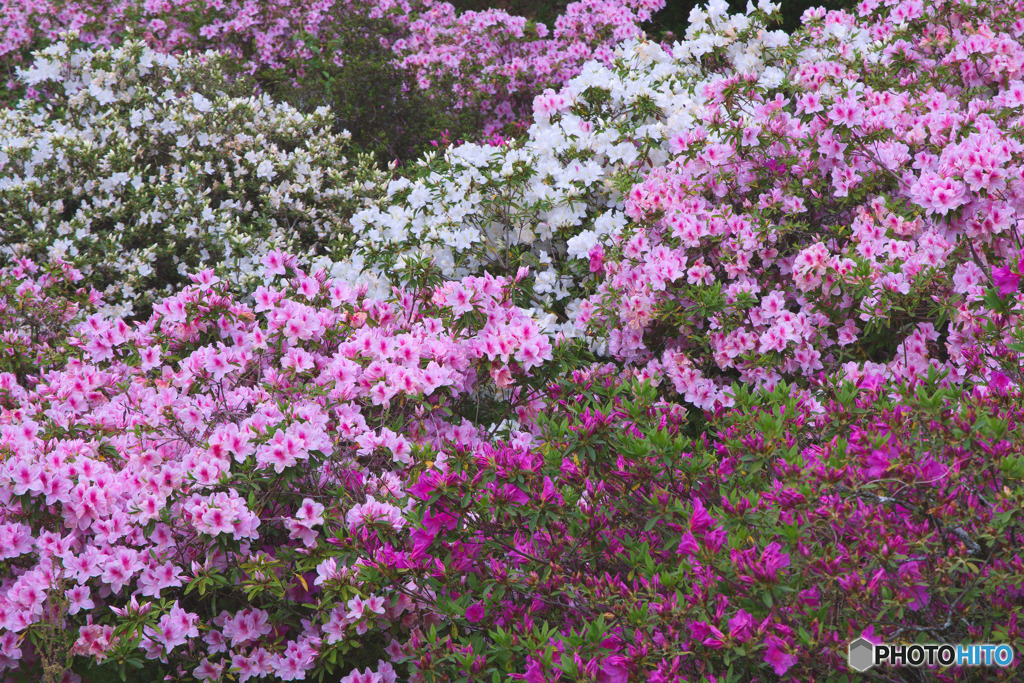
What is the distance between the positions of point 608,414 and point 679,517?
0.34 metres

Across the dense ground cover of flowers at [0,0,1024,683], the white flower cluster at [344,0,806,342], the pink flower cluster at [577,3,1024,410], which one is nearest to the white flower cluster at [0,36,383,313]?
the dense ground cover of flowers at [0,0,1024,683]

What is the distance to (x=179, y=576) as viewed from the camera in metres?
2.44

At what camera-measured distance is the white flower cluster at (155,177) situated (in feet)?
15.3

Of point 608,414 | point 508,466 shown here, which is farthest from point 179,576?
point 608,414

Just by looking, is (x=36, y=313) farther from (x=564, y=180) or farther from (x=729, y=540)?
(x=729, y=540)

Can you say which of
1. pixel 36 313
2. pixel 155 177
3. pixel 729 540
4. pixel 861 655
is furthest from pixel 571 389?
pixel 155 177

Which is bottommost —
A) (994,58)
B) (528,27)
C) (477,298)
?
(477,298)

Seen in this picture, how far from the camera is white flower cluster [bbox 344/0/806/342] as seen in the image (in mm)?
3936

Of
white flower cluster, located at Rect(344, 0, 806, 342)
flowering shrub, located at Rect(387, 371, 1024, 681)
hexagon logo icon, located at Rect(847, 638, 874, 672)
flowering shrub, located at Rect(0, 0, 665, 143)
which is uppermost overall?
flowering shrub, located at Rect(0, 0, 665, 143)

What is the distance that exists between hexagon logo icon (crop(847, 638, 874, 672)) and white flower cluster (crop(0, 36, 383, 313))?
137 inches

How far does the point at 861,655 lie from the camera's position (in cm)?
174

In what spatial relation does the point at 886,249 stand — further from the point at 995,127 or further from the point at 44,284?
the point at 44,284
